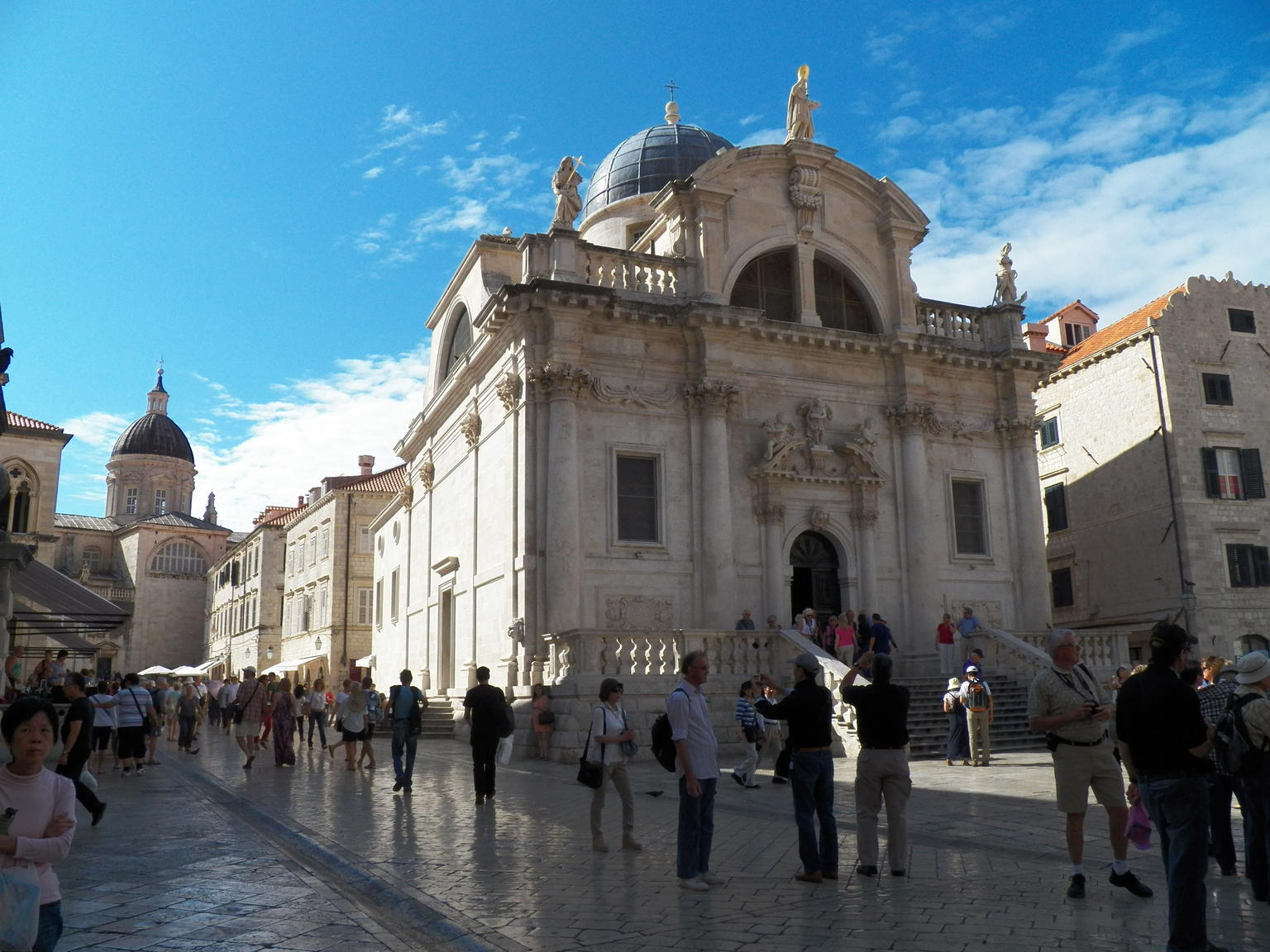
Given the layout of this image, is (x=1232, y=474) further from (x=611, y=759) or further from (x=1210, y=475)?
(x=611, y=759)

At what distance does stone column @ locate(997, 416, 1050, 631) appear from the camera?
2514 cm

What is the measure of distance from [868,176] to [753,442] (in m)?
7.78

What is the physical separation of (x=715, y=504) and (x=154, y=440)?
7442 cm

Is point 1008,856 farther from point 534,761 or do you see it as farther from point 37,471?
point 37,471

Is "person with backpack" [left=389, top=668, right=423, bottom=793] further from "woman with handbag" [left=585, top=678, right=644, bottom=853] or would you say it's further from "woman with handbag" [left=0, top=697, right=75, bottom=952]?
"woman with handbag" [left=0, top=697, right=75, bottom=952]

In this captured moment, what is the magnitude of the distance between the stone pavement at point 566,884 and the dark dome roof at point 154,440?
78495mm

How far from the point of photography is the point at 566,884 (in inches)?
295

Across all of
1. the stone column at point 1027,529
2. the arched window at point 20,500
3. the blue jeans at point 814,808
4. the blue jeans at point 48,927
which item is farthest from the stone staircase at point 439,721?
the arched window at point 20,500

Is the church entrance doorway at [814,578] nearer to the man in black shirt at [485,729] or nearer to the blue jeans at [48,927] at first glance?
the man in black shirt at [485,729]

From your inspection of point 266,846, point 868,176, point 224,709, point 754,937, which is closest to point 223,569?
point 224,709

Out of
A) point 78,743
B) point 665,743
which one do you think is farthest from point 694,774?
point 78,743

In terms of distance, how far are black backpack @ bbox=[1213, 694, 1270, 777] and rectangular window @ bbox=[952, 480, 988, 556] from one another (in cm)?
1878

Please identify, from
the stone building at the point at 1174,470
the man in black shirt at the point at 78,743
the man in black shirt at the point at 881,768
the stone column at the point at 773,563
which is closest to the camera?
the man in black shirt at the point at 881,768

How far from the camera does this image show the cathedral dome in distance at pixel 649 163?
31.5 metres
